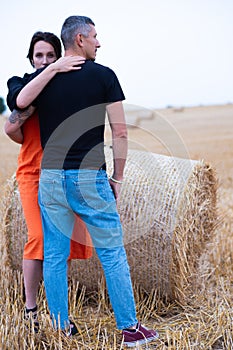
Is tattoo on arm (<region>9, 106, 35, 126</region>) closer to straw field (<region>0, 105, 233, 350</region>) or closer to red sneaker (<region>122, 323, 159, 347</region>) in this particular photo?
straw field (<region>0, 105, 233, 350</region>)

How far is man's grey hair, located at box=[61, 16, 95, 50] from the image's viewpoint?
308 centimetres

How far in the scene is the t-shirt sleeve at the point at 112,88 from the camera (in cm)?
307

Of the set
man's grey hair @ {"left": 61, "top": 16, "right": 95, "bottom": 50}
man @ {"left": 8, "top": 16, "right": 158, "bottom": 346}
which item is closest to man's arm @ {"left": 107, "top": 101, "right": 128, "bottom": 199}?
man @ {"left": 8, "top": 16, "right": 158, "bottom": 346}

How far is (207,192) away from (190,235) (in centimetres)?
44

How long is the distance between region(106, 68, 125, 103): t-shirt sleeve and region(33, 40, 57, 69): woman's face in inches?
22.2

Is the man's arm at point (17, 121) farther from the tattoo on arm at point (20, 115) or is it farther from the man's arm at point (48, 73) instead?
the man's arm at point (48, 73)

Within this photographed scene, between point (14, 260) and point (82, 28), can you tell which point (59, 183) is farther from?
point (14, 260)

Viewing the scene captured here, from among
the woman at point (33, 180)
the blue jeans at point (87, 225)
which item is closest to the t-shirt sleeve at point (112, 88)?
the blue jeans at point (87, 225)

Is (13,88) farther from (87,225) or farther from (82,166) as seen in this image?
(87,225)

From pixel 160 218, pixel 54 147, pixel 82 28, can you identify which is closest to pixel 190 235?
pixel 160 218

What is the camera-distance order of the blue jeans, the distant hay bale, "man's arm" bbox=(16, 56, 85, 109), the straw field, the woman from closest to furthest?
"man's arm" bbox=(16, 56, 85, 109), the blue jeans, the straw field, the woman, the distant hay bale

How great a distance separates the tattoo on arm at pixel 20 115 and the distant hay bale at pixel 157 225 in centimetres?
98

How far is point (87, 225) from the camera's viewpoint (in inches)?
128

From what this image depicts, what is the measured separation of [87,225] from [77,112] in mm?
659
